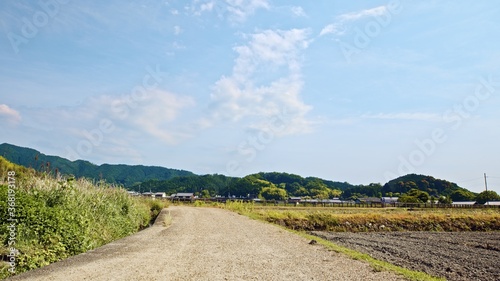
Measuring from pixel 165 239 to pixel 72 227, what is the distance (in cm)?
368

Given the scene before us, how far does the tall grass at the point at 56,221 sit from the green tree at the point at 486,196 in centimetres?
10542

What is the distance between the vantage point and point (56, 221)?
10.8 m

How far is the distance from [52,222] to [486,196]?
111740 millimetres

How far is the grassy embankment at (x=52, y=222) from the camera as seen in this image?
9258 millimetres

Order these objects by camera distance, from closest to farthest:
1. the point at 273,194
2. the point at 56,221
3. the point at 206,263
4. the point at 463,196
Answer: the point at 206,263 → the point at 56,221 → the point at 463,196 → the point at 273,194

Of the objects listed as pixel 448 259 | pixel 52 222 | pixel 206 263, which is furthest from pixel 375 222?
pixel 52 222

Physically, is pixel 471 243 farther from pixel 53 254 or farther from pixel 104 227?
pixel 53 254

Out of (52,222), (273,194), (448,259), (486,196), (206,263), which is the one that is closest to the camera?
(206,263)

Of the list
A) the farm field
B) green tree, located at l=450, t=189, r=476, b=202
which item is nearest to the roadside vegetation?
the farm field

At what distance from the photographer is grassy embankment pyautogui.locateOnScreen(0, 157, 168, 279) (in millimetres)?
9258

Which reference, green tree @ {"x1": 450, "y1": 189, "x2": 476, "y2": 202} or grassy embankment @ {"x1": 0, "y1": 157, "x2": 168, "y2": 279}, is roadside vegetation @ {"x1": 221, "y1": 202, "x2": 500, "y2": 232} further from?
green tree @ {"x1": 450, "y1": 189, "x2": 476, "y2": 202}

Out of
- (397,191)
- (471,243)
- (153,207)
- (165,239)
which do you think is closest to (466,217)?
(471,243)

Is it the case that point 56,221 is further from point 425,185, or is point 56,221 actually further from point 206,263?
point 425,185

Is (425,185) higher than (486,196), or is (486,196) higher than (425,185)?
(425,185)
